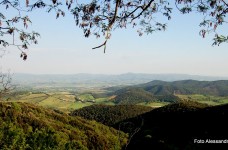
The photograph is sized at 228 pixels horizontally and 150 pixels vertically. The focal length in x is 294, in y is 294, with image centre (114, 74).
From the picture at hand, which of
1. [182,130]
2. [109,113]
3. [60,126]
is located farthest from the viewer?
[109,113]

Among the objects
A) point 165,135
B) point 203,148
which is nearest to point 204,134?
point 165,135

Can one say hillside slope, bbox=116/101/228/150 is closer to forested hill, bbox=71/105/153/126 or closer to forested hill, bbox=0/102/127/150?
forested hill, bbox=0/102/127/150

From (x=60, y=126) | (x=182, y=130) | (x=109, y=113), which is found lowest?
(x=109, y=113)

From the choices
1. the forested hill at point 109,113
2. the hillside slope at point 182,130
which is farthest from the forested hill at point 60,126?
the forested hill at point 109,113

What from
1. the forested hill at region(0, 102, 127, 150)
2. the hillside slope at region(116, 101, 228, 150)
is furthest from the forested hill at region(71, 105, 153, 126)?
the forested hill at region(0, 102, 127, 150)

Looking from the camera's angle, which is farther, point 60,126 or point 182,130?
point 60,126

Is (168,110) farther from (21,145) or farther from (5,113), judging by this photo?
(21,145)

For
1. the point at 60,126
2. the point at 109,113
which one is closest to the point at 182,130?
the point at 60,126

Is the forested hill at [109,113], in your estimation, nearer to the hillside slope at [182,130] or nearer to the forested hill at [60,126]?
the hillside slope at [182,130]

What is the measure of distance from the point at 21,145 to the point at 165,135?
222ft

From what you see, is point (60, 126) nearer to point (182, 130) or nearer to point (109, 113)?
point (182, 130)

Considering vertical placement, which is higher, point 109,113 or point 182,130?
point 182,130

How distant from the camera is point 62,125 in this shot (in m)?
108

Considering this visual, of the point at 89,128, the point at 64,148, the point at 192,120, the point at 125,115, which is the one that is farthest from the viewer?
the point at 125,115
